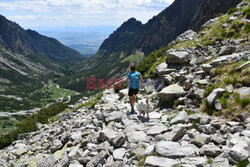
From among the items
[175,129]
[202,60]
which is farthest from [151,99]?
[175,129]

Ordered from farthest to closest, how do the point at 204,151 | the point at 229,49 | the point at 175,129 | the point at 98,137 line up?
the point at 229,49
the point at 98,137
the point at 175,129
the point at 204,151

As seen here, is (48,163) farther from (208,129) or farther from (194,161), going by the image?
(208,129)

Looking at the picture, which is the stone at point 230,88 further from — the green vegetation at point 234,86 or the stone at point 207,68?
the stone at point 207,68

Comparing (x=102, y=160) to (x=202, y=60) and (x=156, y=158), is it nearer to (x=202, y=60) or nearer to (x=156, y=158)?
(x=156, y=158)

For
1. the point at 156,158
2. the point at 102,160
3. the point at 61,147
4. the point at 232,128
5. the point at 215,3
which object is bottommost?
the point at 61,147

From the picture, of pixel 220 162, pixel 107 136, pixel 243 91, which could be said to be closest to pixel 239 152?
pixel 220 162

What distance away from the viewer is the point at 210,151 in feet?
23.1

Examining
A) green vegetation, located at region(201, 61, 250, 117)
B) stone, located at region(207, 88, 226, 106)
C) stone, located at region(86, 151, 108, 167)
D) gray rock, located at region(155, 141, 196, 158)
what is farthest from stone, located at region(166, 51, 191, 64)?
stone, located at region(86, 151, 108, 167)

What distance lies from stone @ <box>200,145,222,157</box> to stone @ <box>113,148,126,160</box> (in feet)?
12.7

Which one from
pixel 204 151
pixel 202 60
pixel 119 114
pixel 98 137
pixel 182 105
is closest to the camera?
pixel 204 151

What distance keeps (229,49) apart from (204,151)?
14.3 m

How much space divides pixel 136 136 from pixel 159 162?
3.23 m

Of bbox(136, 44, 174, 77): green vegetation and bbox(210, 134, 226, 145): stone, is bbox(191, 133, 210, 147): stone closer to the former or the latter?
bbox(210, 134, 226, 145): stone

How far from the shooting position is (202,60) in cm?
1905
